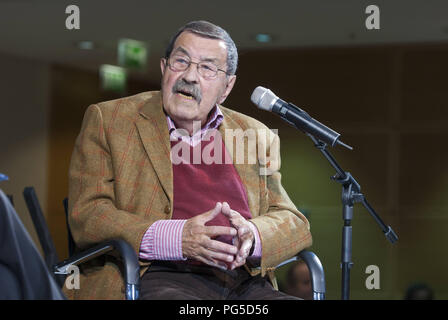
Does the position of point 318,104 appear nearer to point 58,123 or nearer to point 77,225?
point 58,123

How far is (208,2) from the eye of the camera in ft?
17.5

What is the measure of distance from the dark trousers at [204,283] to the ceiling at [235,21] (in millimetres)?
3496

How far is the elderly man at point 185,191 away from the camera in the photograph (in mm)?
A: 2047

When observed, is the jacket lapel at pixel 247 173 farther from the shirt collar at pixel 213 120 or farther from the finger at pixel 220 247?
the finger at pixel 220 247

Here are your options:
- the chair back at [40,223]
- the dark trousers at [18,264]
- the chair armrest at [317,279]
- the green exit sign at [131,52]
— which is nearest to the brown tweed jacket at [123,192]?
the chair armrest at [317,279]

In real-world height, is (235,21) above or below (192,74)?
above

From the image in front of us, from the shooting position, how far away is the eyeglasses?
2.28 metres

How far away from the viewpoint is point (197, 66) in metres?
2.28

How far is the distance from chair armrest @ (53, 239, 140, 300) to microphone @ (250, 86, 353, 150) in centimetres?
58

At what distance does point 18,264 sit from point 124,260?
748 millimetres

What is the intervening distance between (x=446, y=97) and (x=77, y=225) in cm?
510

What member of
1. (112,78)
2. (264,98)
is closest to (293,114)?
(264,98)

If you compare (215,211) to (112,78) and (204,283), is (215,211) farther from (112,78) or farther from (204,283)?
(112,78)
